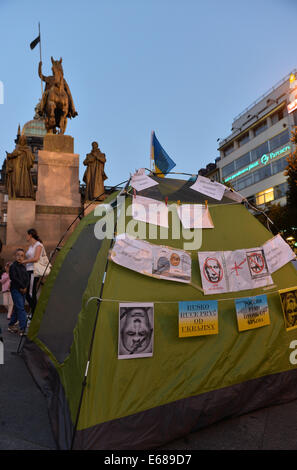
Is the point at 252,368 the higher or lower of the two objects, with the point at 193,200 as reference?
lower

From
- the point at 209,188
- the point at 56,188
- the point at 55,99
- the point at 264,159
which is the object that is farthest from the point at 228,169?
the point at 209,188

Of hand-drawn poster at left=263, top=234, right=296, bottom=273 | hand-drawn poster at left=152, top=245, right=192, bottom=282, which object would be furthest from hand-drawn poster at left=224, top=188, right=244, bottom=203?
hand-drawn poster at left=152, top=245, right=192, bottom=282

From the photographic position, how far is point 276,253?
11.8 ft

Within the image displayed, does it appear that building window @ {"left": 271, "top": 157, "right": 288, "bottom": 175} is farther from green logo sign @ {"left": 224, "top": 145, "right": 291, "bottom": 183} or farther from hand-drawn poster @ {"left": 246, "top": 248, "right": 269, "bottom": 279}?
hand-drawn poster @ {"left": 246, "top": 248, "right": 269, "bottom": 279}

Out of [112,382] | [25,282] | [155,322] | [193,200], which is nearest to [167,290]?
[155,322]

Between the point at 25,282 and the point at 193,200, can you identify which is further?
the point at 25,282

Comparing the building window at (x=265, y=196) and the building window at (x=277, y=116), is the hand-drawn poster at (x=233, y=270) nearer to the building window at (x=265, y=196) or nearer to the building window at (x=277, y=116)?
the building window at (x=265, y=196)

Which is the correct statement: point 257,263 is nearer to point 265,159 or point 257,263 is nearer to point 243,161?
point 265,159

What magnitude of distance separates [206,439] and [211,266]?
152 cm

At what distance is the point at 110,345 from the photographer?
2.48 metres

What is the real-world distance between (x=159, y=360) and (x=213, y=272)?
1.03 metres
